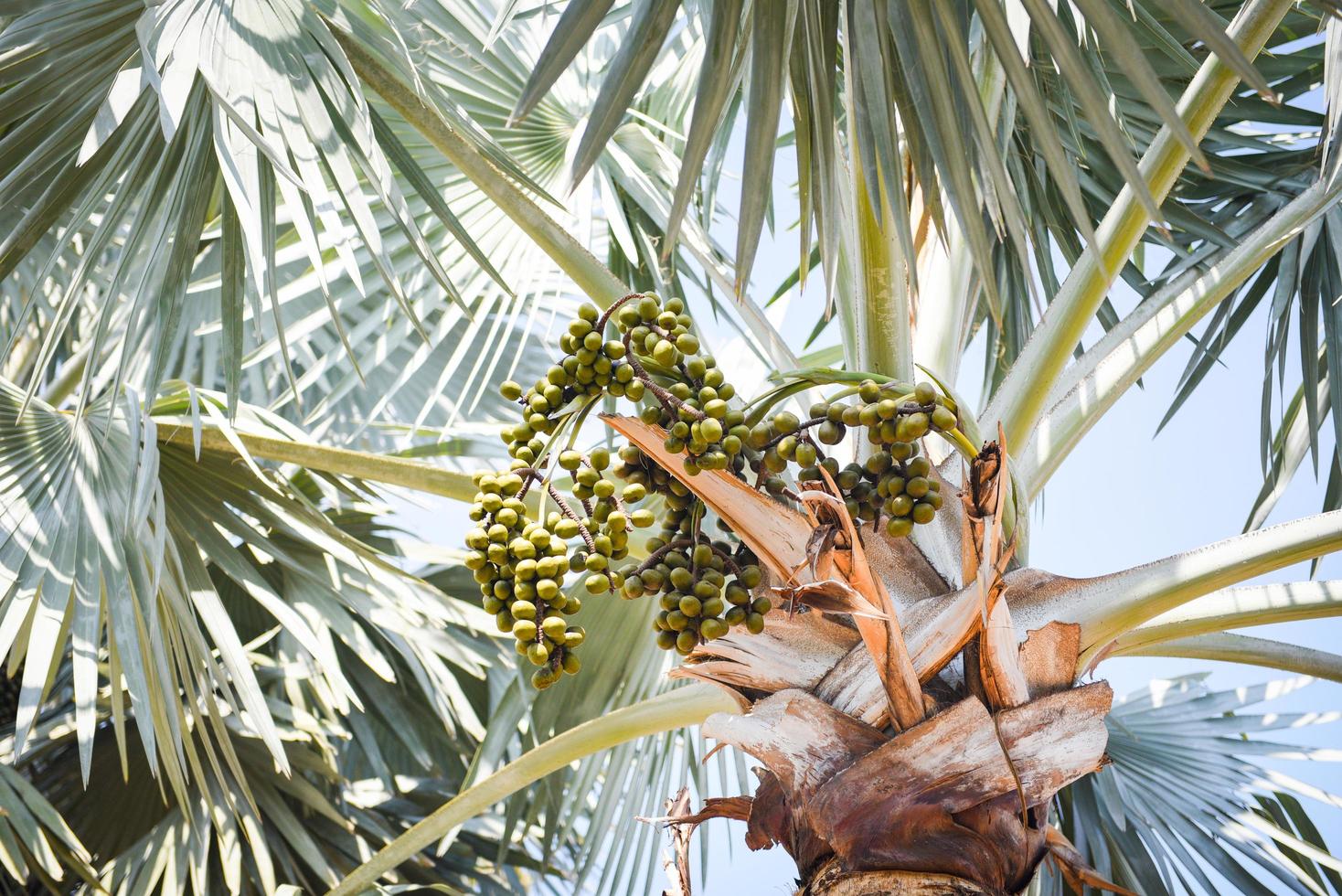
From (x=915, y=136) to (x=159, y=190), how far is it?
3.66 ft

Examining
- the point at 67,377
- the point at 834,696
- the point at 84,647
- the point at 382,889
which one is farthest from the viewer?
the point at 67,377

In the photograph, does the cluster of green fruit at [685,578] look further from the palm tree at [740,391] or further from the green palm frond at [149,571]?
the green palm frond at [149,571]

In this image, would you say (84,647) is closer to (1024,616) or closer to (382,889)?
(382,889)

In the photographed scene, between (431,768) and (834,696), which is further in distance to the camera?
(431,768)

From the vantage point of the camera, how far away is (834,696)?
1517 millimetres

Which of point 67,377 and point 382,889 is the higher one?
point 67,377

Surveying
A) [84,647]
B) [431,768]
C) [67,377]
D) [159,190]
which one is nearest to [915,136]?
[159,190]

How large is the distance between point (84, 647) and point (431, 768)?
1.61 meters

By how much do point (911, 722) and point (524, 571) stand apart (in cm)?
52

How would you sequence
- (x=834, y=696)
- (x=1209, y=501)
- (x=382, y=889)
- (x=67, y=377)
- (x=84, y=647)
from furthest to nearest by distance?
(x=1209, y=501), (x=67, y=377), (x=382, y=889), (x=84, y=647), (x=834, y=696)

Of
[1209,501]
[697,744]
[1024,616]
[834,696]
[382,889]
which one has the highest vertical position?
[1209,501]

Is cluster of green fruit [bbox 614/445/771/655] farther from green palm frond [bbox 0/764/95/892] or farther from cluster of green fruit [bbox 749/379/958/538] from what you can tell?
green palm frond [bbox 0/764/95/892]

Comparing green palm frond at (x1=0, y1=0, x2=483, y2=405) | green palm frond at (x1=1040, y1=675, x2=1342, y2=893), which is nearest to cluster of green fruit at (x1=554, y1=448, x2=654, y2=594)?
green palm frond at (x1=0, y1=0, x2=483, y2=405)

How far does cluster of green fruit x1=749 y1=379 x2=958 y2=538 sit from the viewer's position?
1.25 m
